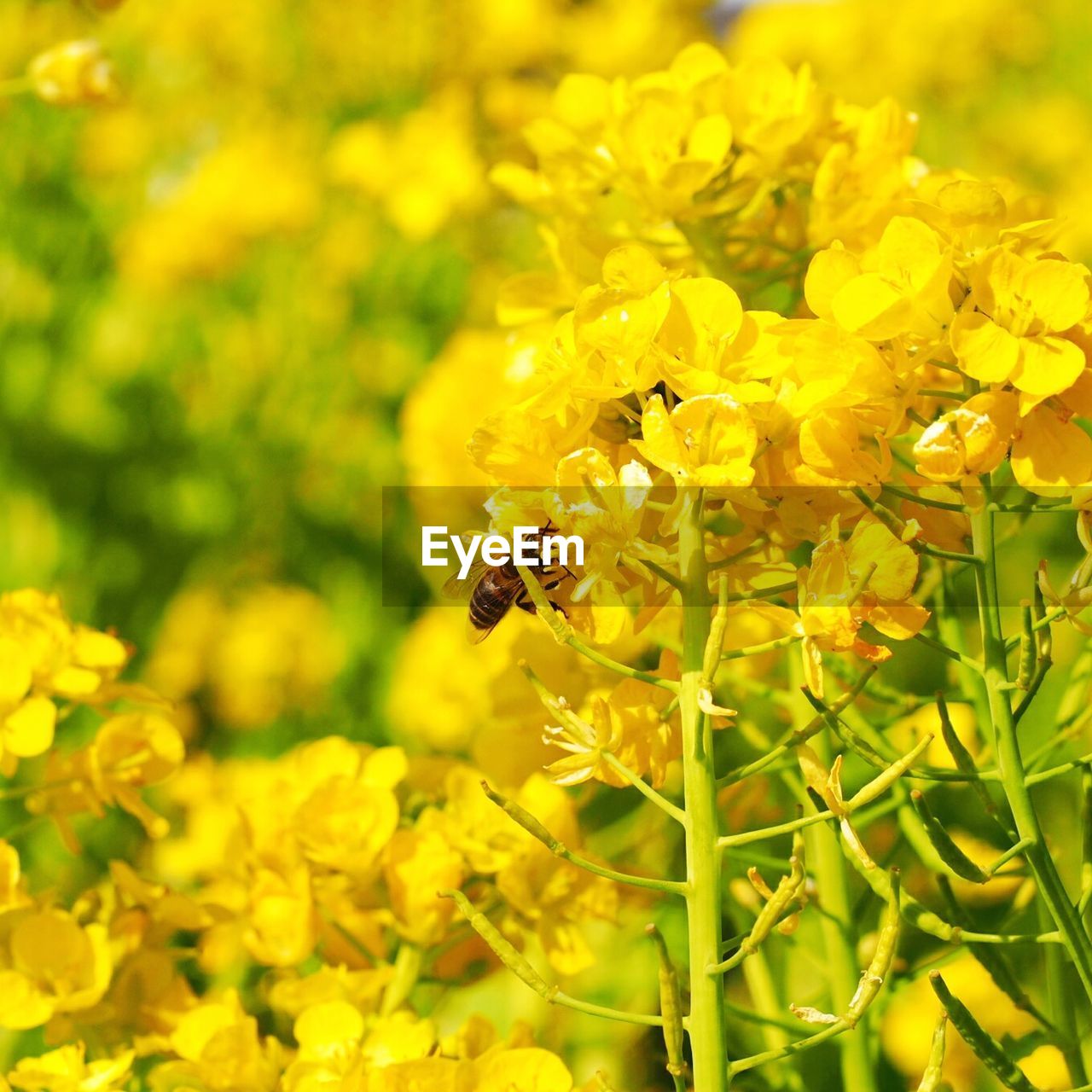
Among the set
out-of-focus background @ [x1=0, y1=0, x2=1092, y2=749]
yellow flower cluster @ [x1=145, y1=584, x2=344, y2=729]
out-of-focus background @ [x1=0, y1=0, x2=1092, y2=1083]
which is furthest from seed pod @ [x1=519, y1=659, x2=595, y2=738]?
yellow flower cluster @ [x1=145, y1=584, x2=344, y2=729]

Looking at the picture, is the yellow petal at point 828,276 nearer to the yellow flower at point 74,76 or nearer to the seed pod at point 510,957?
the seed pod at point 510,957

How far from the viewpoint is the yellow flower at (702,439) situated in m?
0.62

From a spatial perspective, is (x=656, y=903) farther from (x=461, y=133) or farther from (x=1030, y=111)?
(x=1030, y=111)

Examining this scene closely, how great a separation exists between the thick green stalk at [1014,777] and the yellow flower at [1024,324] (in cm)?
7

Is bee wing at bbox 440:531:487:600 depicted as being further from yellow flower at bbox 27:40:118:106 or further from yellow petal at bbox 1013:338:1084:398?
yellow flower at bbox 27:40:118:106

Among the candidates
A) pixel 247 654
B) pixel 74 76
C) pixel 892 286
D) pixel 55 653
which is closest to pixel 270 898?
pixel 55 653

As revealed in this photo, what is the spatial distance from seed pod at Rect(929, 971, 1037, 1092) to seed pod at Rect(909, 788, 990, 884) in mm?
49

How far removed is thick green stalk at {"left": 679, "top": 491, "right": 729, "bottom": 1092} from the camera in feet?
2.00

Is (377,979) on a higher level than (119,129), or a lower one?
higher

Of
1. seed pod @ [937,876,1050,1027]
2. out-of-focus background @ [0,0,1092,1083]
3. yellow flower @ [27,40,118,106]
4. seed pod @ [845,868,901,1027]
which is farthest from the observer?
out-of-focus background @ [0,0,1092,1083]

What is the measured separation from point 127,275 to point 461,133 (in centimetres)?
70

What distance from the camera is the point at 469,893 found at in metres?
0.90

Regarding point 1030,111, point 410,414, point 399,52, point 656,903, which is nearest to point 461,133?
point 399,52

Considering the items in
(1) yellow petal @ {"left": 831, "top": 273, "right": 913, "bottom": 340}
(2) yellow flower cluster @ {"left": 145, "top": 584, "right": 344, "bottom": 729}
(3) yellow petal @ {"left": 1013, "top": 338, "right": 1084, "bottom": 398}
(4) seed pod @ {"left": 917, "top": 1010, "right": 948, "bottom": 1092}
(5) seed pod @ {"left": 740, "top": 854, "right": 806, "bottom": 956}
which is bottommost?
(2) yellow flower cluster @ {"left": 145, "top": 584, "right": 344, "bottom": 729}
